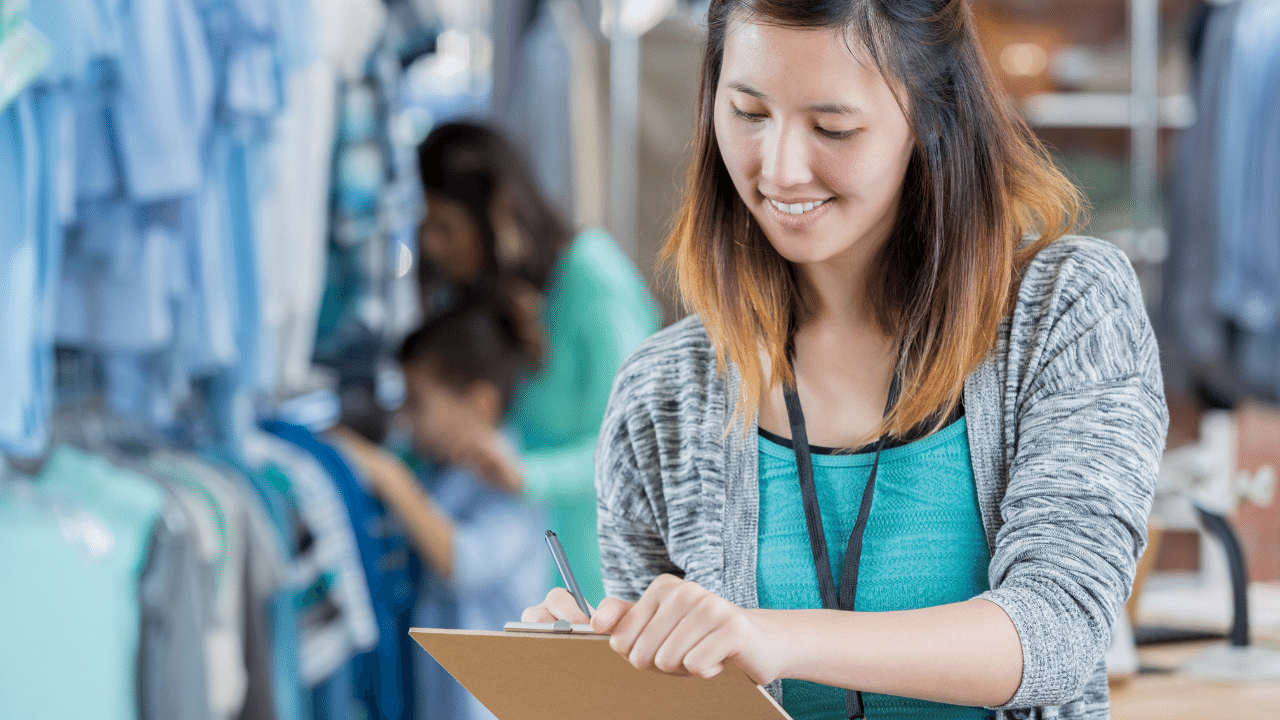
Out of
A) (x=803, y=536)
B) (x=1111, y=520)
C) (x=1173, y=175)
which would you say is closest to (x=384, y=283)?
(x=803, y=536)

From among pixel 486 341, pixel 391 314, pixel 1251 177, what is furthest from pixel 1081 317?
pixel 1251 177

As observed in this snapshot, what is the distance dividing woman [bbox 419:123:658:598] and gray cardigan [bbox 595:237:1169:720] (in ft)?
4.30

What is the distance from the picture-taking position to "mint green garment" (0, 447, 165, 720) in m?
1.77

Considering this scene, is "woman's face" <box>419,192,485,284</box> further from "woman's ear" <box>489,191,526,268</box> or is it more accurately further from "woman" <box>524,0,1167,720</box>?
"woman" <box>524,0,1167,720</box>

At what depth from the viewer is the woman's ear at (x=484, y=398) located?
2492 mm

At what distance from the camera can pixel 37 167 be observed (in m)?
1.70

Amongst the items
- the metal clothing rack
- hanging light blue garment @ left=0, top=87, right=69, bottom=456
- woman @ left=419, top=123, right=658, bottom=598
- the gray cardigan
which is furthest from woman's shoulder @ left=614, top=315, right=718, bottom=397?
the metal clothing rack

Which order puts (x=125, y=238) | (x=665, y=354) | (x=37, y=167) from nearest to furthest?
(x=665, y=354), (x=37, y=167), (x=125, y=238)

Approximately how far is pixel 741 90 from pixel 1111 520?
1.38 ft

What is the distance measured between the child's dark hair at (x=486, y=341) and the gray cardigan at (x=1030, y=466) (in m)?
1.39

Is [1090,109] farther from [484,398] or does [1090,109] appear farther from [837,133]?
[837,133]

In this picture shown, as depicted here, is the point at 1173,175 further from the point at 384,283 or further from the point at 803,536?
→ the point at 803,536

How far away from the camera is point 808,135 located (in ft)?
2.89

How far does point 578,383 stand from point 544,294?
0.21 metres
